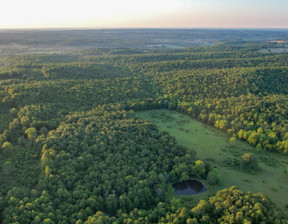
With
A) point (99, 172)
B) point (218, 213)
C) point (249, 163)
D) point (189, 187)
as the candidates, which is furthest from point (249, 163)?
point (99, 172)

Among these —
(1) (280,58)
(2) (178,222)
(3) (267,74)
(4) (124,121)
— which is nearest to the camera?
(2) (178,222)

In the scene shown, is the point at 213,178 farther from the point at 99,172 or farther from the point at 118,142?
the point at 99,172

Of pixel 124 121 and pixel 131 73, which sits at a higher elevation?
pixel 131 73

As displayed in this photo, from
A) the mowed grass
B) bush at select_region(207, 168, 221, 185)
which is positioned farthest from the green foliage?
bush at select_region(207, 168, 221, 185)

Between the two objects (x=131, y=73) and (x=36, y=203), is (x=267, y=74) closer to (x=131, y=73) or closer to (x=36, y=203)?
(x=131, y=73)

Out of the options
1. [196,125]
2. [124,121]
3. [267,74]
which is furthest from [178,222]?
[267,74]

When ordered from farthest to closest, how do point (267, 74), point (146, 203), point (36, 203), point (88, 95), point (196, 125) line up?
1. point (267, 74)
2. point (88, 95)
3. point (196, 125)
4. point (146, 203)
5. point (36, 203)
